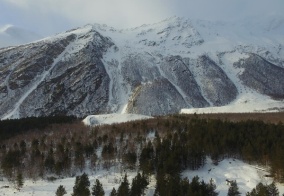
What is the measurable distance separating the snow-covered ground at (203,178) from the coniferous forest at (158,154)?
1812 mm

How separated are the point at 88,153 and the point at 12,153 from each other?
61.6 feet

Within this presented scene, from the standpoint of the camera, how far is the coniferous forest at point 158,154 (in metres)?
71.0

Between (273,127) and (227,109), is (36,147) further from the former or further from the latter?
(227,109)

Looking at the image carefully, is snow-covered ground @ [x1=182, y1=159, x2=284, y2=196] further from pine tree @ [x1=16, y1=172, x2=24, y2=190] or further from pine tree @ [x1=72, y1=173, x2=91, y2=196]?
pine tree @ [x1=16, y1=172, x2=24, y2=190]

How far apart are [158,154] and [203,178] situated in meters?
12.2

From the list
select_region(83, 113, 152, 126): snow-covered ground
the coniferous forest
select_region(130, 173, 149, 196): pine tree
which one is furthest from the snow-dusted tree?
select_region(83, 113, 152, 126): snow-covered ground

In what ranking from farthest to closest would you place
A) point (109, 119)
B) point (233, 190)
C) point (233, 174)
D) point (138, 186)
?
point (109, 119)
point (233, 174)
point (138, 186)
point (233, 190)

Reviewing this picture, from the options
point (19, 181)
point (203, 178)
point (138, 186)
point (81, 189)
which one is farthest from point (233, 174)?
point (19, 181)

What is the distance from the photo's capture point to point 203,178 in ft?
261

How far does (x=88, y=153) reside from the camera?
97312 mm

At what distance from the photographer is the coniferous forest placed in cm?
7100

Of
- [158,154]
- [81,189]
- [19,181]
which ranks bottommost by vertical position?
[81,189]

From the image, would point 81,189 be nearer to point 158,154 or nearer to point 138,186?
point 138,186

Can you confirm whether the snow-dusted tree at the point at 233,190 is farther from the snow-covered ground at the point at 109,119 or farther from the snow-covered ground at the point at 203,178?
the snow-covered ground at the point at 109,119
